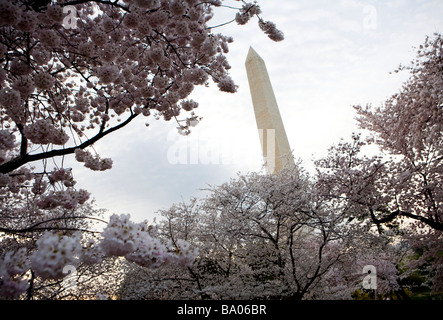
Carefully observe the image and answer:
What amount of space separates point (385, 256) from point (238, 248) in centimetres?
822

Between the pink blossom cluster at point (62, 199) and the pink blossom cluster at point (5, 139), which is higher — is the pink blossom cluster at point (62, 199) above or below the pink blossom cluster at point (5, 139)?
below

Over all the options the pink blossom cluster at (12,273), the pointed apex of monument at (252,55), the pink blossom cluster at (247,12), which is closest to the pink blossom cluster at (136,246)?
the pink blossom cluster at (12,273)

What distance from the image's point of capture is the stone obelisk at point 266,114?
12.4 m

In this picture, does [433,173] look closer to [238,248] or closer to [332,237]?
[332,237]

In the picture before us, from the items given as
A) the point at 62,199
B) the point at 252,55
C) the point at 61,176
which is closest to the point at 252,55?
the point at 252,55

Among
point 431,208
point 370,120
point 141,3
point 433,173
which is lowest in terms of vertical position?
point 431,208

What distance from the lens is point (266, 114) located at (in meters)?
12.7

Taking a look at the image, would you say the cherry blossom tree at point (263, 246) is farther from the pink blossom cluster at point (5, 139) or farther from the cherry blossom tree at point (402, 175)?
the pink blossom cluster at point (5, 139)

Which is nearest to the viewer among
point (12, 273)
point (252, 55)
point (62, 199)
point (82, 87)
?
point (12, 273)

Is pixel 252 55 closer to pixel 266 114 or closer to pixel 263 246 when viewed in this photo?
pixel 266 114

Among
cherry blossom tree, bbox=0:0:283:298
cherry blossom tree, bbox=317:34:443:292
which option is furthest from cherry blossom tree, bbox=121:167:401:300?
cherry blossom tree, bbox=0:0:283:298

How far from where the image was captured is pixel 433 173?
277 inches

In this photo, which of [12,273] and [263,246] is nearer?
[12,273]
